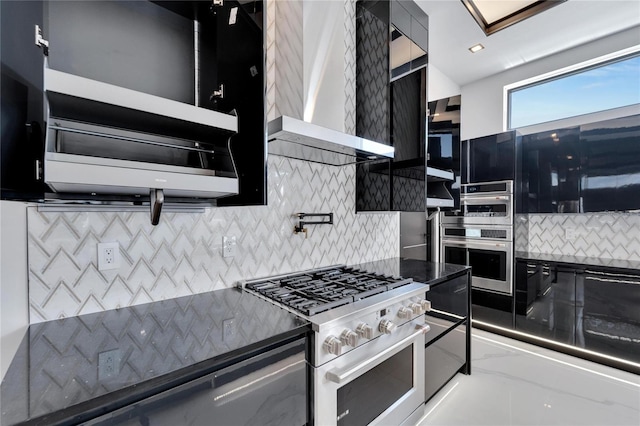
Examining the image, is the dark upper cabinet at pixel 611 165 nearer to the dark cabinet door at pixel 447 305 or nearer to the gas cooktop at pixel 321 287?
the dark cabinet door at pixel 447 305

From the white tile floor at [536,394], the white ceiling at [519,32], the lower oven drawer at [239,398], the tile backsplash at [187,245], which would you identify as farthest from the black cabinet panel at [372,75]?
the white tile floor at [536,394]

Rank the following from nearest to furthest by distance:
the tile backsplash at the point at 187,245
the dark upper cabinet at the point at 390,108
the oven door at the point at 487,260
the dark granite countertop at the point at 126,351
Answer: the dark granite countertop at the point at 126,351, the tile backsplash at the point at 187,245, the dark upper cabinet at the point at 390,108, the oven door at the point at 487,260

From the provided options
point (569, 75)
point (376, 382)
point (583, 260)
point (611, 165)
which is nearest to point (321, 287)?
point (376, 382)

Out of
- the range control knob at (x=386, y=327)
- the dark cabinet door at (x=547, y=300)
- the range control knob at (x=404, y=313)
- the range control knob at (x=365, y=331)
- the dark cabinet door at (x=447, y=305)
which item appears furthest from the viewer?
the dark cabinet door at (x=547, y=300)

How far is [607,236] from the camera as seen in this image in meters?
3.06

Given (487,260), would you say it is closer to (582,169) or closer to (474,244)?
(474,244)

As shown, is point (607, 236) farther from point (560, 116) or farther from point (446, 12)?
point (446, 12)

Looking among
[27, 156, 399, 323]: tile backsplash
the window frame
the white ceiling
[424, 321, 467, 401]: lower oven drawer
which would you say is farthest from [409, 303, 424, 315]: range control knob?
the window frame

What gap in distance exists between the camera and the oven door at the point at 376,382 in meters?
1.21

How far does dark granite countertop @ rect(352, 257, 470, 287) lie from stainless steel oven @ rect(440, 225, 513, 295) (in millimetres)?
1263

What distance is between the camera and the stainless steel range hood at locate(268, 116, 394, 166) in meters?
1.38

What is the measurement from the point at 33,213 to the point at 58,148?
0.28m

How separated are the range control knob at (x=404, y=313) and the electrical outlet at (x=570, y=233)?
291cm

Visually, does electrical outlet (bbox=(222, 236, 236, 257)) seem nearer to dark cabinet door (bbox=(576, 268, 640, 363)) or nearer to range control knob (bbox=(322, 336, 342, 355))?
range control knob (bbox=(322, 336, 342, 355))
